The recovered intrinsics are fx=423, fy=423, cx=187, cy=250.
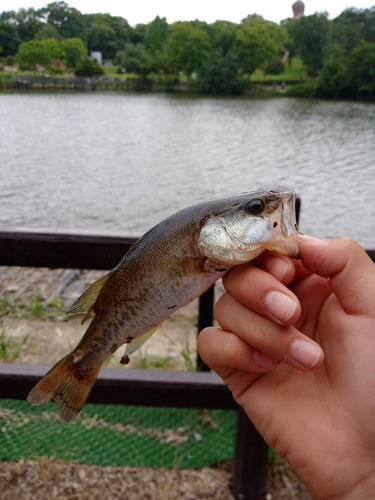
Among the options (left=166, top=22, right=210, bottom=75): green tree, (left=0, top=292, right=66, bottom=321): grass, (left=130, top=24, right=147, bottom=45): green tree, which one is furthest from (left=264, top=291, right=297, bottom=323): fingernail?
(left=130, top=24, right=147, bottom=45): green tree

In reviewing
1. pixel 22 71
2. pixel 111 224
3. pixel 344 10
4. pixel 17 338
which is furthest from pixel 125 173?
pixel 344 10

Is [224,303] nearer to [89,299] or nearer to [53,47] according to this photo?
[89,299]

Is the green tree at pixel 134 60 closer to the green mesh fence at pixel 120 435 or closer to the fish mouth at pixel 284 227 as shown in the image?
the green mesh fence at pixel 120 435

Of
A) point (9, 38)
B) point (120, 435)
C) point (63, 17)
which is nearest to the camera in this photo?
point (120, 435)

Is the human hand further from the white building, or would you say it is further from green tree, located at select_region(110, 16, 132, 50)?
the white building

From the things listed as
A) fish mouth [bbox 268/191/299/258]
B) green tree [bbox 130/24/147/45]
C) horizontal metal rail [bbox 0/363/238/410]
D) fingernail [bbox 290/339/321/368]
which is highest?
green tree [bbox 130/24/147/45]

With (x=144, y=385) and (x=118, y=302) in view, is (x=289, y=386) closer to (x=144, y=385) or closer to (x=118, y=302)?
(x=118, y=302)

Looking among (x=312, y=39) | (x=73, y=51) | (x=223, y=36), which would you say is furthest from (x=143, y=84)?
(x=312, y=39)
